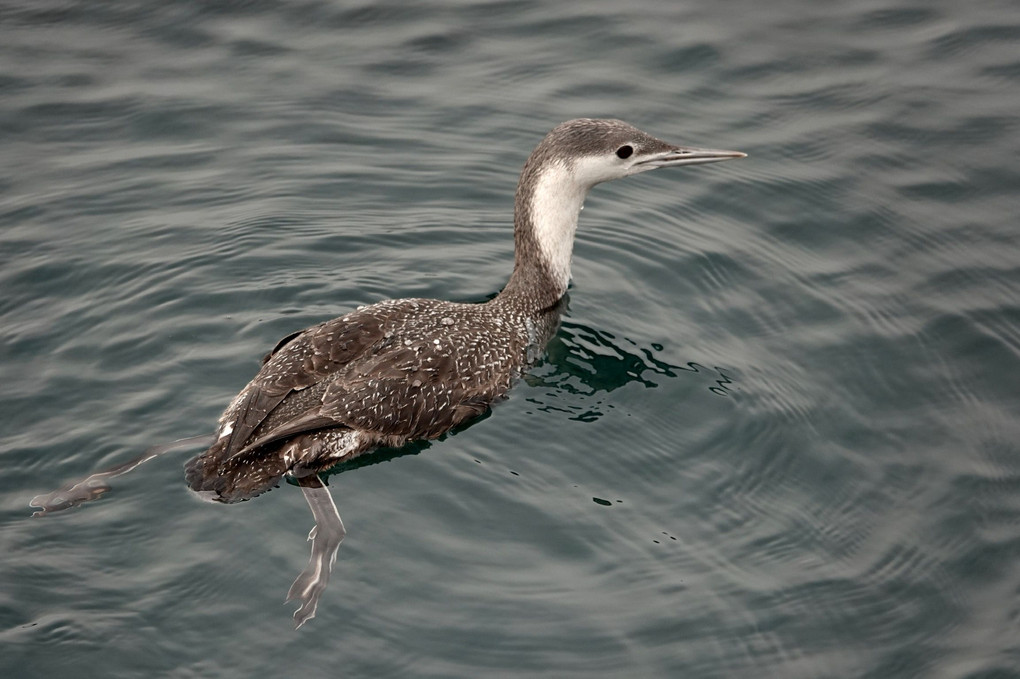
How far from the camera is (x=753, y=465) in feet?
20.1

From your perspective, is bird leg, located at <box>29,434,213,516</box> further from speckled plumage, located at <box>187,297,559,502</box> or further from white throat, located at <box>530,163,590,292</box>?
white throat, located at <box>530,163,590,292</box>

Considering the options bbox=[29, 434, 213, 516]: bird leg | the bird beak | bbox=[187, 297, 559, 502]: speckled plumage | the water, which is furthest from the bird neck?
bbox=[29, 434, 213, 516]: bird leg

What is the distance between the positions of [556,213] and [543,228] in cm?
12

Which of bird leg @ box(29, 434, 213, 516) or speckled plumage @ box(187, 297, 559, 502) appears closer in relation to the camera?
bird leg @ box(29, 434, 213, 516)

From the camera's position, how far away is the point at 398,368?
623cm

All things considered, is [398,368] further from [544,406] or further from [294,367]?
[544,406]

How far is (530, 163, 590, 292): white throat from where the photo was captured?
288 inches

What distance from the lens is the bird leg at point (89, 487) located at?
5.67 meters

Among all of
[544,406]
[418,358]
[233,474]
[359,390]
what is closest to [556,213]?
[544,406]

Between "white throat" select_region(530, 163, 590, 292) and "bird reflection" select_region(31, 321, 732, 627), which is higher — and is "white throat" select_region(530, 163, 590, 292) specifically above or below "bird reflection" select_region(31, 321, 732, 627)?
above

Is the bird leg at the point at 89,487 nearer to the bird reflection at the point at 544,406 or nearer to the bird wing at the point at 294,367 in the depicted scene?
the bird reflection at the point at 544,406

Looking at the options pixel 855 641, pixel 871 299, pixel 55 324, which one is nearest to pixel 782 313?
pixel 871 299

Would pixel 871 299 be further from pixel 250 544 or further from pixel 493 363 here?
pixel 250 544

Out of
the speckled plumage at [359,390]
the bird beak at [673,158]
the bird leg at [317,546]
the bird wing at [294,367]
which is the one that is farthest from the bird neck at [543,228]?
the bird leg at [317,546]
